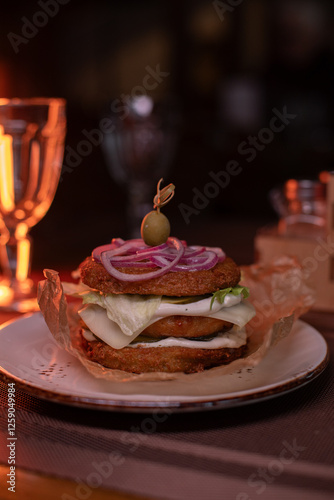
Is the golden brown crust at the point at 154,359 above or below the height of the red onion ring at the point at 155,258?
below

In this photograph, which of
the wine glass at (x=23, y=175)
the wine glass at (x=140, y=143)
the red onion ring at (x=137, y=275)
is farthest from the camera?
the wine glass at (x=140, y=143)

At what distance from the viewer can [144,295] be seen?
146cm

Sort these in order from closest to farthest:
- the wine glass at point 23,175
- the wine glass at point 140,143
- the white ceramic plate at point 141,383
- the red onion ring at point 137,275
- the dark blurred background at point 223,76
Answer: the white ceramic plate at point 141,383 < the red onion ring at point 137,275 < the wine glass at point 23,175 < the wine glass at point 140,143 < the dark blurred background at point 223,76

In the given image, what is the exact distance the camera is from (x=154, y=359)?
1426 millimetres

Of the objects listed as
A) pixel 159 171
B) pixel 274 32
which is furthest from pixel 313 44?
pixel 159 171

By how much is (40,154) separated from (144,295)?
3.32 feet

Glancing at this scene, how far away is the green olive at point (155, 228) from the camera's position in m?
1.50

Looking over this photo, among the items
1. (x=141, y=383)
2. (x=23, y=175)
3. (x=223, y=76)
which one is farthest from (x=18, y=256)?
(x=223, y=76)

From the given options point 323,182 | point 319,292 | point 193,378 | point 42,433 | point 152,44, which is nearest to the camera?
point 42,433

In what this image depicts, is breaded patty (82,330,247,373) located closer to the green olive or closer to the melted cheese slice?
the melted cheese slice

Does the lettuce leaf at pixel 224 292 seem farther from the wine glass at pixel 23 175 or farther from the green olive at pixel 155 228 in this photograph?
the wine glass at pixel 23 175

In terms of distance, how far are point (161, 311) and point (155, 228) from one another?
21 centimetres

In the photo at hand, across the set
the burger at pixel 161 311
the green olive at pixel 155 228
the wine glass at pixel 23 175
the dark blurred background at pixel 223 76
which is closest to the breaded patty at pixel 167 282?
the burger at pixel 161 311

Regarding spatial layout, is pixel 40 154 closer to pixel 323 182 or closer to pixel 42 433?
pixel 323 182
